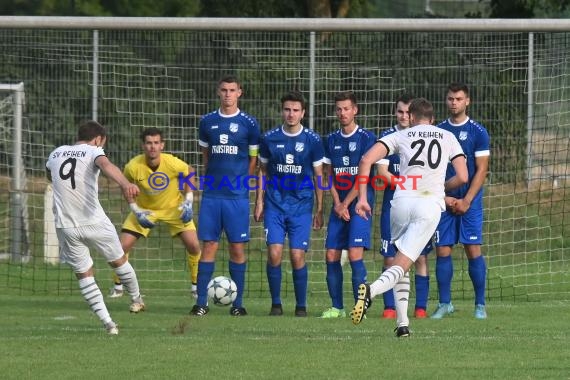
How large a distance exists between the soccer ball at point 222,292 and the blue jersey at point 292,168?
0.92 meters

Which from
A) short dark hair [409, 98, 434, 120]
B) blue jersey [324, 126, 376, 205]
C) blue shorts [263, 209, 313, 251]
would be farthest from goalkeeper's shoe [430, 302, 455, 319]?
short dark hair [409, 98, 434, 120]

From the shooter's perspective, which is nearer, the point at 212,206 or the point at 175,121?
the point at 212,206

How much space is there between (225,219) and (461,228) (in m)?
2.44

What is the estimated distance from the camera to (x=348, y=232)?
43.4 ft

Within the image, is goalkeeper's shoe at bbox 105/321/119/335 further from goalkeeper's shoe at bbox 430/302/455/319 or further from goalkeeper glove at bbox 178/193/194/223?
goalkeeper's shoe at bbox 430/302/455/319

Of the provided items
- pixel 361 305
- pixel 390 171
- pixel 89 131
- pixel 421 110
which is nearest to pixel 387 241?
pixel 390 171

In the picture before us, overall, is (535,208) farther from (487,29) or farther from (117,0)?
(117,0)

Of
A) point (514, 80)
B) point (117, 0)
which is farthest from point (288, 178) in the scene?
point (117, 0)

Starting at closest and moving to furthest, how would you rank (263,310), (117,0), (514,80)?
(263,310)
(514,80)
(117,0)

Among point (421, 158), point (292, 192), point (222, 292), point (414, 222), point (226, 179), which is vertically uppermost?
point (421, 158)

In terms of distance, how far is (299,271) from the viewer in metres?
13.3

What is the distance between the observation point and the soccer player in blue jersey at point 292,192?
13242 millimetres

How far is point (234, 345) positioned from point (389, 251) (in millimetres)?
3078

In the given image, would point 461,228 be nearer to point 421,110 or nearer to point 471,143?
point 471,143
